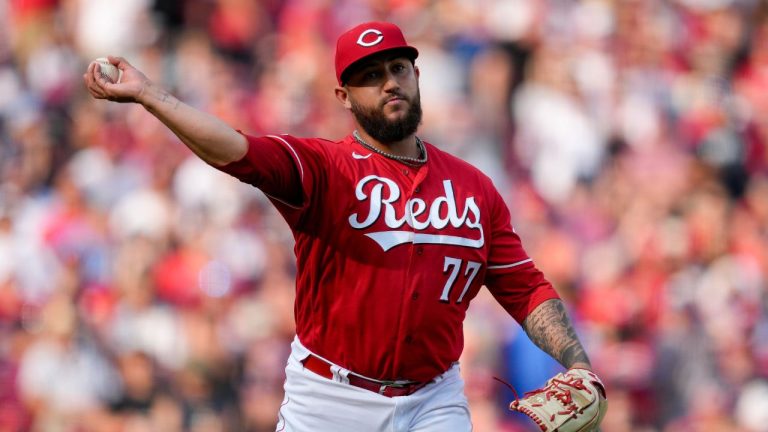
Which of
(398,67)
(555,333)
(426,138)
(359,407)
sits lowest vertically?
(359,407)

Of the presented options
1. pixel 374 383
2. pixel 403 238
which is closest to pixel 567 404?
pixel 374 383

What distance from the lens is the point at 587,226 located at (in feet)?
30.9

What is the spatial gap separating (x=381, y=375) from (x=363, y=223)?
0.58 m

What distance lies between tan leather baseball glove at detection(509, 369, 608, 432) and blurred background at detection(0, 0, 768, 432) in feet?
14.1

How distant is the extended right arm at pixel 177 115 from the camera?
3.59 metres

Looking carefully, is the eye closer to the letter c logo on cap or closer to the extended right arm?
the letter c logo on cap

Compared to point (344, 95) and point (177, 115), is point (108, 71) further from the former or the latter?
point (344, 95)

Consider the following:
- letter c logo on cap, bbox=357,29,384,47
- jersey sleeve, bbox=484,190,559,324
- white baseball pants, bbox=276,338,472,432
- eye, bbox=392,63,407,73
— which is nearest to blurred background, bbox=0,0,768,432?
jersey sleeve, bbox=484,190,559,324

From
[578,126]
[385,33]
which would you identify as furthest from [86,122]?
[385,33]

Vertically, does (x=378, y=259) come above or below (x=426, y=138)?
below

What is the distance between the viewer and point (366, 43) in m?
4.33

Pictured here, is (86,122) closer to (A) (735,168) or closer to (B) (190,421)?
(B) (190,421)

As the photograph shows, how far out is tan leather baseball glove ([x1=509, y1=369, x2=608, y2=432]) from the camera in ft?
Answer: 12.9

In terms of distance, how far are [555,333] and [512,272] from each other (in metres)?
0.34
